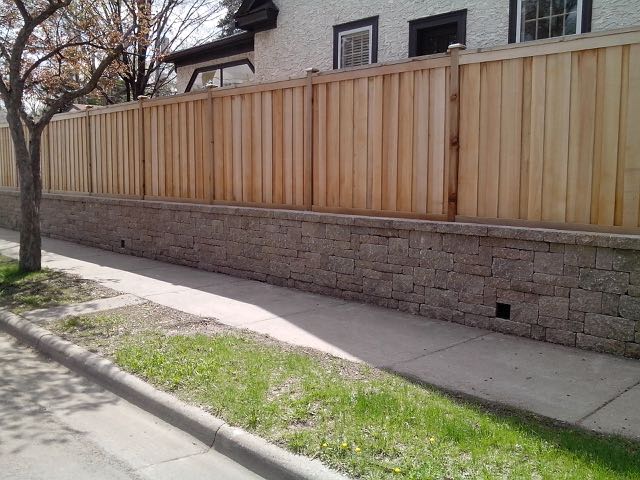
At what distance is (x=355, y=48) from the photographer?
1084cm

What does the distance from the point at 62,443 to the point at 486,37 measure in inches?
296

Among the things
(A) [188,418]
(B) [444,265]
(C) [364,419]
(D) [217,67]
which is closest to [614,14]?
(B) [444,265]

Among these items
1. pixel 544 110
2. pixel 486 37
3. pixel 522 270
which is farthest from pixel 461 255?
pixel 486 37

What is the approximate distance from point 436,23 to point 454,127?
3.47 metres

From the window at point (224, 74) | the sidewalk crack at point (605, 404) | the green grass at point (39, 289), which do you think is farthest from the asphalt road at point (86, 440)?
the window at point (224, 74)

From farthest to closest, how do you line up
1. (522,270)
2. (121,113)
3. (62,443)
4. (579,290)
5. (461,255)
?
(121,113), (461,255), (522,270), (579,290), (62,443)

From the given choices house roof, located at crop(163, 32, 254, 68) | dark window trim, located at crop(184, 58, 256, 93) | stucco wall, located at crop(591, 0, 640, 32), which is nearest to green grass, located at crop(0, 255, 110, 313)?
house roof, located at crop(163, 32, 254, 68)

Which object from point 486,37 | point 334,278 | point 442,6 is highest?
point 442,6

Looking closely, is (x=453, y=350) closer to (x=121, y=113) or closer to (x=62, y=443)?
(x=62, y=443)

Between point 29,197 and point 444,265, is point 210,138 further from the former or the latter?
point 444,265

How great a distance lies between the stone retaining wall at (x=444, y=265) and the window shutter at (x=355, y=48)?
A: 11.5ft

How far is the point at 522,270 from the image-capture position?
6.21 meters

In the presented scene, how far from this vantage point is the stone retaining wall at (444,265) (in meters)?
5.67

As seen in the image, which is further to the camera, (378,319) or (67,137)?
(67,137)
